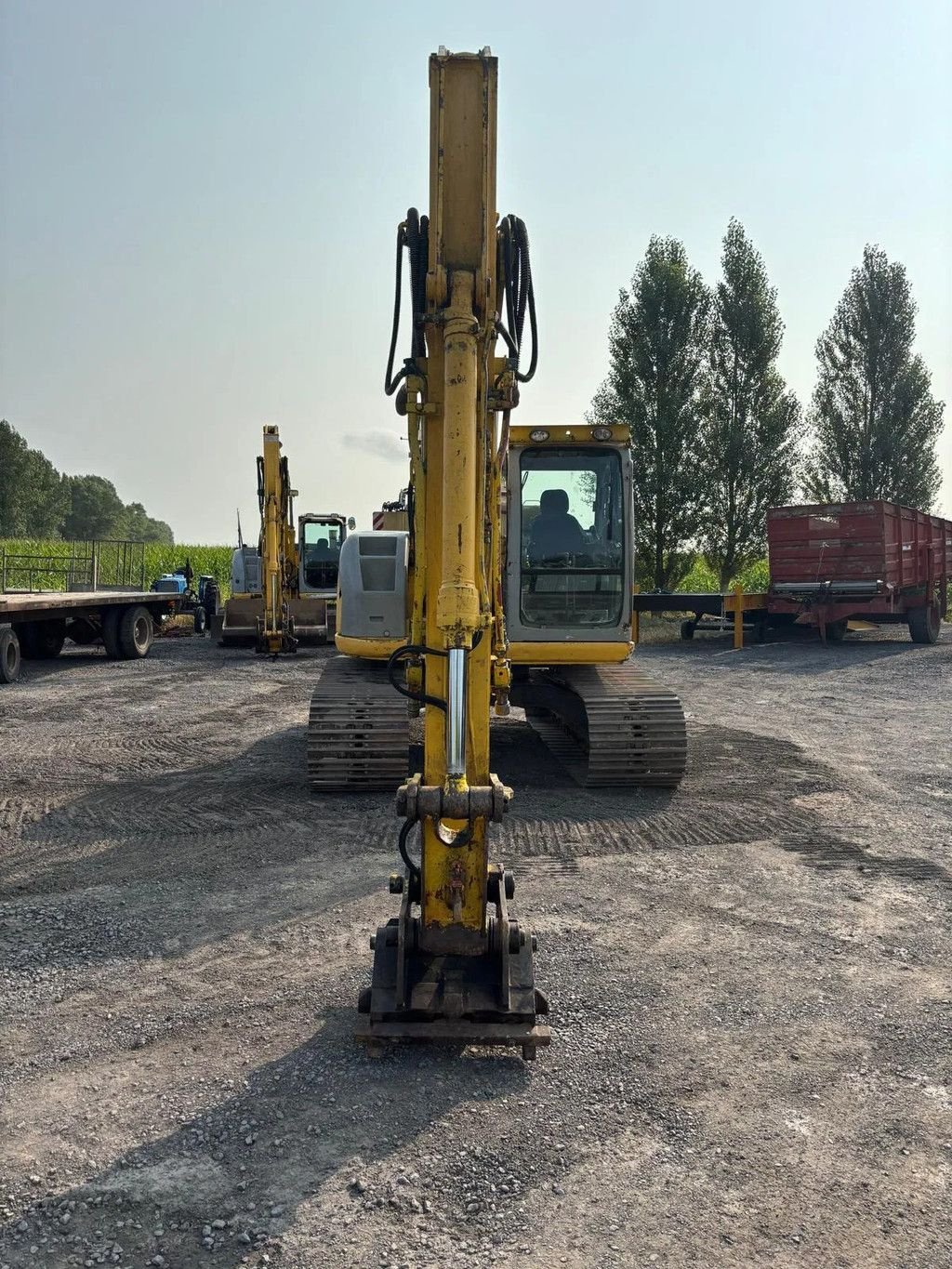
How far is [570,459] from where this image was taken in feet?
25.6

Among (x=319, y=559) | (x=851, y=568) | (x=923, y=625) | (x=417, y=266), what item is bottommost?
(x=923, y=625)

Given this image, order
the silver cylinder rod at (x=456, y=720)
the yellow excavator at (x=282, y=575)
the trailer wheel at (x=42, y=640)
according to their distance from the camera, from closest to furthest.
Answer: the silver cylinder rod at (x=456, y=720)
the trailer wheel at (x=42, y=640)
the yellow excavator at (x=282, y=575)

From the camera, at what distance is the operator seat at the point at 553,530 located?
781 cm

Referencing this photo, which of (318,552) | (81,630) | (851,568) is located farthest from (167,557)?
(851,568)

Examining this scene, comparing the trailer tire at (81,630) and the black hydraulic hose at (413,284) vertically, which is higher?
the black hydraulic hose at (413,284)

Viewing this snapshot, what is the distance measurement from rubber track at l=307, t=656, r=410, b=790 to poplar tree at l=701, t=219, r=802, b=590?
22502 mm

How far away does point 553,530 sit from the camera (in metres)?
7.84

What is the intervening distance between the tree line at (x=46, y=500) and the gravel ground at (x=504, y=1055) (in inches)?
2919

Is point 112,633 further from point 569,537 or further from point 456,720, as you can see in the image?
point 456,720

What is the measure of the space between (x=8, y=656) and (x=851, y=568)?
48.6 feet

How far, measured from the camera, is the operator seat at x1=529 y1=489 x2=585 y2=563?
781 centimetres

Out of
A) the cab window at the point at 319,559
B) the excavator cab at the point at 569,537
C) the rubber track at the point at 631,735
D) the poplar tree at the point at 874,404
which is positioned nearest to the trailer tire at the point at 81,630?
the cab window at the point at 319,559

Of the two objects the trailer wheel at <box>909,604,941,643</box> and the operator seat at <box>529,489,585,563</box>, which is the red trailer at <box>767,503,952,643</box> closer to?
the trailer wheel at <box>909,604,941,643</box>

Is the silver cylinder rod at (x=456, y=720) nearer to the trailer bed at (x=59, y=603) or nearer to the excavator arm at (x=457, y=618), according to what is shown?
the excavator arm at (x=457, y=618)
